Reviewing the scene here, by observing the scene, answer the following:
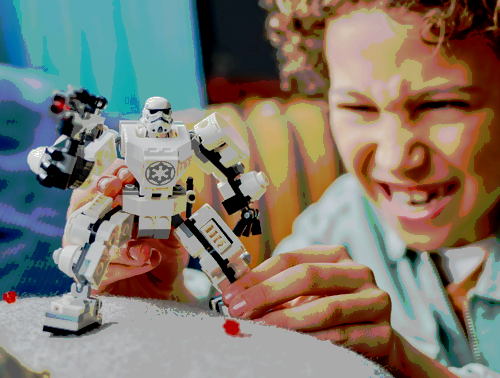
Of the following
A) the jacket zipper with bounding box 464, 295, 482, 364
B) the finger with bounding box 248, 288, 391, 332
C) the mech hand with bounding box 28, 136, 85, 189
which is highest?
the mech hand with bounding box 28, 136, 85, 189

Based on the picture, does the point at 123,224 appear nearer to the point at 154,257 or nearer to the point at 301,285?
the point at 154,257

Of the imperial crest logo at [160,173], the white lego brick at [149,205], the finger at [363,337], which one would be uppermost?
the imperial crest logo at [160,173]

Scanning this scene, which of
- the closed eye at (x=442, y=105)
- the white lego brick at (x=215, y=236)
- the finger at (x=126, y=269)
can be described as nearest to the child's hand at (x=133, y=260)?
the finger at (x=126, y=269)

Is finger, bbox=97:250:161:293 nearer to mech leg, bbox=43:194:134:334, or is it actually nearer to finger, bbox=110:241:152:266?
finger, bbox=110:241:152:266

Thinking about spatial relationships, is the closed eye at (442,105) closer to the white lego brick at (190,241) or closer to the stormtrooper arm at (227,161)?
the stormtrooper arm at (227,161)

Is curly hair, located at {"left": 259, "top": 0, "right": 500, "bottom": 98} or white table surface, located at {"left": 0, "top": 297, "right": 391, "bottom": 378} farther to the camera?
curly hair, located at {"left": 259, "top": 0, "right": 500, "bottom": 98}

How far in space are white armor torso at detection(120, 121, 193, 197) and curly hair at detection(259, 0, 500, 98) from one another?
0.46 metres

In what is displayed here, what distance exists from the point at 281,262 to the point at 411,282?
371 millimetres

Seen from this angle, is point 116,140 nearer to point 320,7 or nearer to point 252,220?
point 252,220

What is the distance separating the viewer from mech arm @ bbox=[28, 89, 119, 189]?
0.60 m

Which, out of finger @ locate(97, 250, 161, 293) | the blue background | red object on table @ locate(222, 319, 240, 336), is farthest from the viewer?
the blue background

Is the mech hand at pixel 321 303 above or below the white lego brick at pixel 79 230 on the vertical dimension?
below

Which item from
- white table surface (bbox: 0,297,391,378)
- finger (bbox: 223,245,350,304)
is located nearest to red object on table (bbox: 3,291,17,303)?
white table surface (bbox: 0,297,391,378)

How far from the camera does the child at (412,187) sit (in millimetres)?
745
